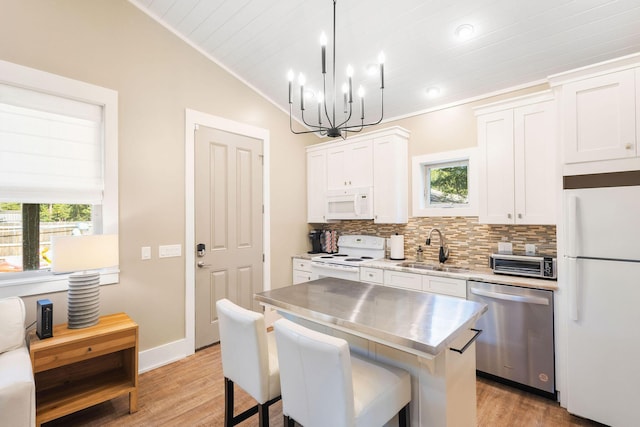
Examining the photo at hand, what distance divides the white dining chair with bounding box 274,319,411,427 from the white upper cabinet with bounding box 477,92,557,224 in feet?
6.37

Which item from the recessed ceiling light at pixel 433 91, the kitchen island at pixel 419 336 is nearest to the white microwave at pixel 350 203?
the recessed ceiling light at pixel 433 91

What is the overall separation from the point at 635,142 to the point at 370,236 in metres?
2.63

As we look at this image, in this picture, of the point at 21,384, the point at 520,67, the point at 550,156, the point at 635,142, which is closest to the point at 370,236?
the point at 550,156

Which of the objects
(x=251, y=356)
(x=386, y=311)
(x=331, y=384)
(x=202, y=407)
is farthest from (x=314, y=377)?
(x=202, y=407)

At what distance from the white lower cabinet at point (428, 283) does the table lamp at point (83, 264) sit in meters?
2.50

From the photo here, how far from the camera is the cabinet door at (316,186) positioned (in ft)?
14.0

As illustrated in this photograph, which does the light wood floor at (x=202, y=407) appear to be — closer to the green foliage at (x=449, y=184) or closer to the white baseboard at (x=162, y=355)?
the white baseboard at (x=162, y=355)

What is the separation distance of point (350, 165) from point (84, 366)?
331 cm

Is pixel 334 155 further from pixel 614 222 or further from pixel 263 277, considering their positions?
pixel 614 222

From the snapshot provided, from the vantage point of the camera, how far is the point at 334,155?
416 cm

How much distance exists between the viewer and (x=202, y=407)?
2314mm

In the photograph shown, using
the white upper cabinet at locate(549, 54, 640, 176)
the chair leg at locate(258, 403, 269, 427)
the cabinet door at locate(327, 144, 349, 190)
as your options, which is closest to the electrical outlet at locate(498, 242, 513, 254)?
the white upper cabinet at locate(549, 54, 640, 176)

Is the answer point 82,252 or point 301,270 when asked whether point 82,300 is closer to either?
point 82,252

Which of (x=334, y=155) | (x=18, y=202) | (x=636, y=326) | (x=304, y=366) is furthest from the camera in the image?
(x=334, y=155)
